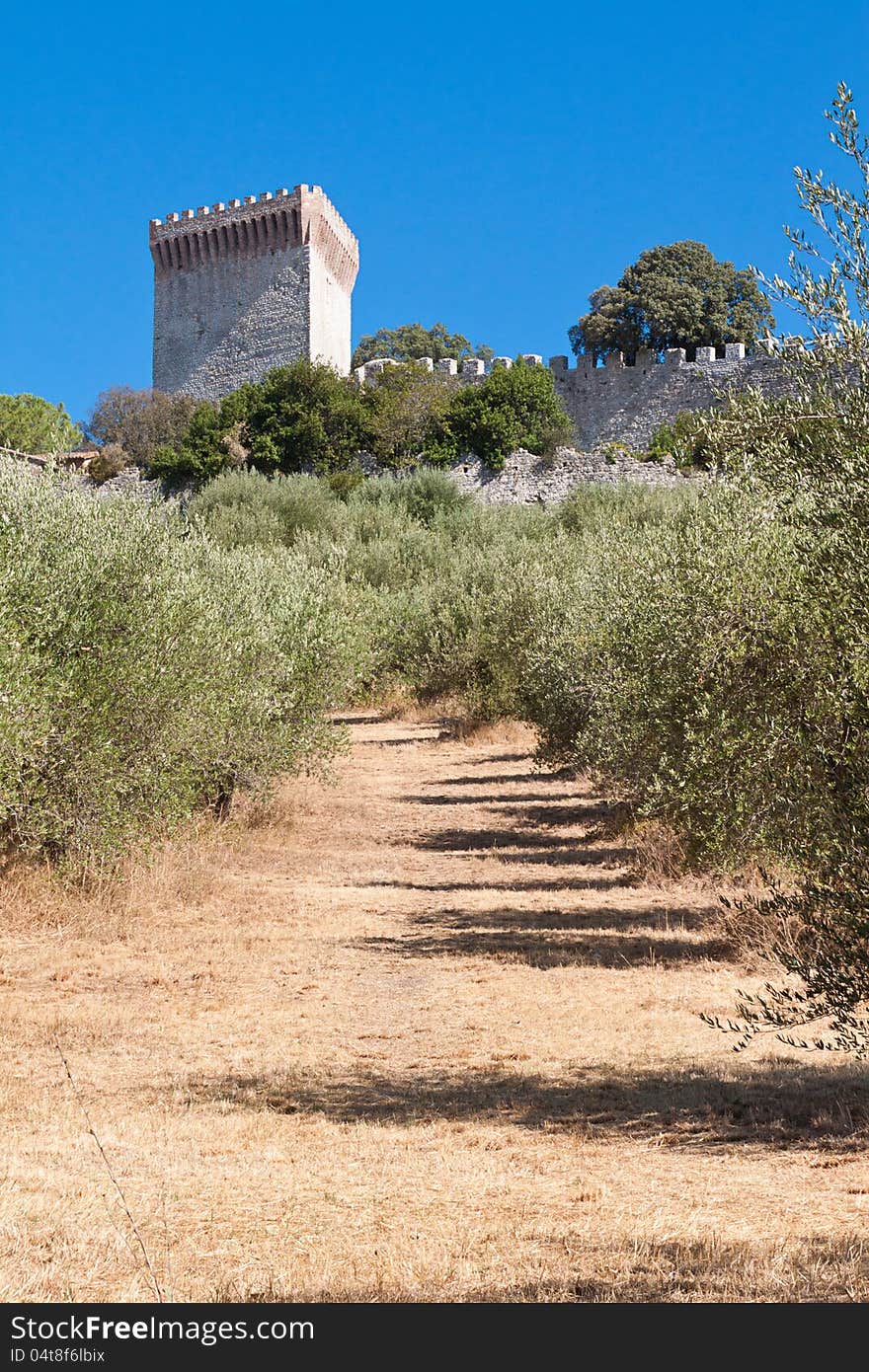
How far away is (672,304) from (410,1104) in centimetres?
4954

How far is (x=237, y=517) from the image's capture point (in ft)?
115

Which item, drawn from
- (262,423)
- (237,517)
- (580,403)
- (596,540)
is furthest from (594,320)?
(596,540)

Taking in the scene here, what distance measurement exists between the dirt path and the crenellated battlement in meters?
46.4

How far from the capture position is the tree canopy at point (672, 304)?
51625 mm

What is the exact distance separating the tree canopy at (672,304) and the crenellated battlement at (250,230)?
40.5ft

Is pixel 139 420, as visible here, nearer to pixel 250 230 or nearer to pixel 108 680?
pixel 250 230

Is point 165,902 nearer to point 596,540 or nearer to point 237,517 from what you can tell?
point 596,540

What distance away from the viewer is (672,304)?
5144 cm

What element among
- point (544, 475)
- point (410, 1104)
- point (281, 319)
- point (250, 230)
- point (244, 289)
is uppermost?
point (250, 230)

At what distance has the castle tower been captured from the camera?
53.2m

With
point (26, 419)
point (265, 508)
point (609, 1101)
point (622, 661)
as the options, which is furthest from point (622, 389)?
point (609, 1101)

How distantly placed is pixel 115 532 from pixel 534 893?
5.34m

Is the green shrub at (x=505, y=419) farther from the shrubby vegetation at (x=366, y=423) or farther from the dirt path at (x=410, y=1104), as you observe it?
the dirt path at (x=410, y=1104)

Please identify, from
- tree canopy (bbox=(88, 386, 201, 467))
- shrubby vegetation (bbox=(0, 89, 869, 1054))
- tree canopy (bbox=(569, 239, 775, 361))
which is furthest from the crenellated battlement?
shrubby vegetation (bbox=(0, 89, 869, 1054))
